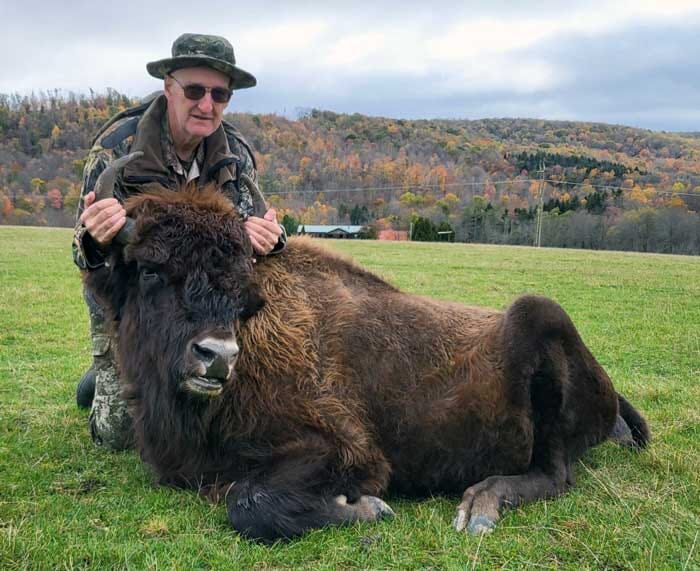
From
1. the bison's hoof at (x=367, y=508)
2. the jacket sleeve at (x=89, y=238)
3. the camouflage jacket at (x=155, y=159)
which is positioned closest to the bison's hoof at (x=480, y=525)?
the bison's hoof at (x=367, y=508)

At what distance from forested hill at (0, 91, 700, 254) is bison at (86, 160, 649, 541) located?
6993 cm

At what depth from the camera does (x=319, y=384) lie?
15.8 feet

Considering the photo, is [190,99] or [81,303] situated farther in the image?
[81,303]

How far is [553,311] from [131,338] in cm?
340

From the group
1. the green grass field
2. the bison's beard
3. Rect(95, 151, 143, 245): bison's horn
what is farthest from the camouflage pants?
the bison's beard

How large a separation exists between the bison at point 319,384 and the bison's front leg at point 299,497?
0.01 meters

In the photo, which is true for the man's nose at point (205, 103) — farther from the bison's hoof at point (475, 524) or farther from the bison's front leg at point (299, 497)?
the bison's hoof at point (475, 524)

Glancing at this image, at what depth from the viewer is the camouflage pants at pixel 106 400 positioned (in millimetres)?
5625

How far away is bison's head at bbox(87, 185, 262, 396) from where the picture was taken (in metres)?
4.07

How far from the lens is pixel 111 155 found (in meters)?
5.91

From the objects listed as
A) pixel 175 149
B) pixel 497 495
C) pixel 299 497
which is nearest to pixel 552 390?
pixel 497 495

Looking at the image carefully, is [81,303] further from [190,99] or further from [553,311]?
[553,311]

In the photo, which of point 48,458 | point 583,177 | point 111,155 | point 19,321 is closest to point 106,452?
point 48,458

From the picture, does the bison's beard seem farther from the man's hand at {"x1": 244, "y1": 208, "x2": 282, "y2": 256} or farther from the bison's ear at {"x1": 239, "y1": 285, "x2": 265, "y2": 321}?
the man's hand at {"x1": 244, "y1": 208, "x2": 282, "y2": 256}
